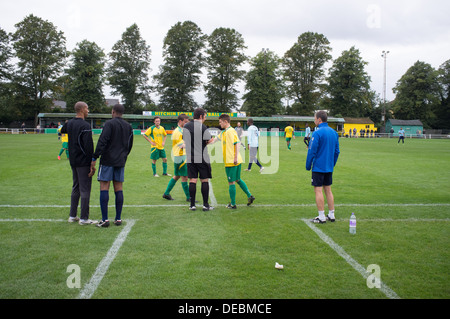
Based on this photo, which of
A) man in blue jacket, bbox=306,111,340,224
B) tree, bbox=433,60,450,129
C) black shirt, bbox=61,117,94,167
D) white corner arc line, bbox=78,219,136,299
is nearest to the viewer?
white corner arc line, bbox=78,219,136,299

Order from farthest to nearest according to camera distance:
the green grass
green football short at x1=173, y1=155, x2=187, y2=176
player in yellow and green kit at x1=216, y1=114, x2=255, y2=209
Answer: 1. green football short at x1=173, y1=155, x2=187, y2=176
2. player in yellow and green kit at x1=216, y1=114, x2=255, y2=209
3. the green grass

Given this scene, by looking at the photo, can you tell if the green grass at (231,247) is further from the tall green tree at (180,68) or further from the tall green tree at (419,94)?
the tall green tree at (419,94)

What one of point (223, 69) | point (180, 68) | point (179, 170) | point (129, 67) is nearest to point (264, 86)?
point (223, 69)

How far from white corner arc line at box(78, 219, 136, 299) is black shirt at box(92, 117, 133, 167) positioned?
127 cm

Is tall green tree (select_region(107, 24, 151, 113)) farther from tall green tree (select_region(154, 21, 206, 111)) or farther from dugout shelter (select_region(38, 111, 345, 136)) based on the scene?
dugout shelter (select_region(38, 111, 345, 136))

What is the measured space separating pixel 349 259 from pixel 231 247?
5.62ft

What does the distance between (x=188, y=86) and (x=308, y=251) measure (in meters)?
65.7

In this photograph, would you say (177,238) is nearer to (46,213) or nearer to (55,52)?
(46,213)

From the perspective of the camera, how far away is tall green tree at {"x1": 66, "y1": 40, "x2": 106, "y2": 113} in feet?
199

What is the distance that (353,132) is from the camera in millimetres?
59844

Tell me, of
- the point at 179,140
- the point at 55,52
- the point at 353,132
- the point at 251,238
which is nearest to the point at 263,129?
the point at 353,132

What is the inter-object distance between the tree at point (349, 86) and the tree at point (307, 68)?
286 centimetres

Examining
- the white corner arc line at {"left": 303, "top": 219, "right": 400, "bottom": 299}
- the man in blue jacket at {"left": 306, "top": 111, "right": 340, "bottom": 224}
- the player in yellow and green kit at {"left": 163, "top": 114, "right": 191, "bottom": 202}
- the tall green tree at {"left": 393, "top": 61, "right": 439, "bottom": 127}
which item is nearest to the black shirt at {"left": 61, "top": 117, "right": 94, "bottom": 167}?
the player in yellow and green kit at {"left": 163, "top": 114, "right": 191, "bottom": 202}
